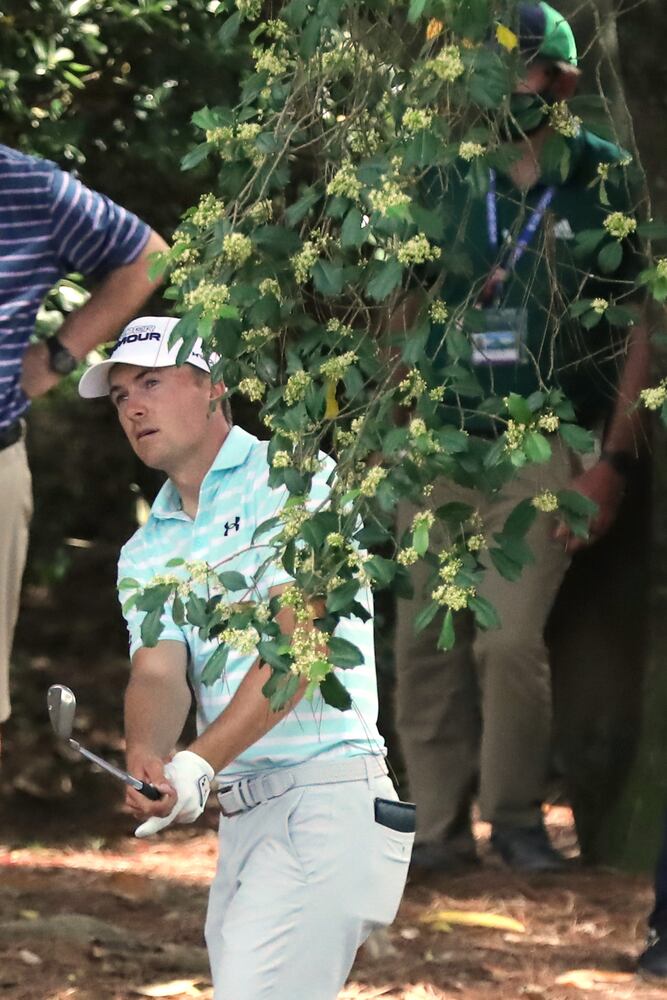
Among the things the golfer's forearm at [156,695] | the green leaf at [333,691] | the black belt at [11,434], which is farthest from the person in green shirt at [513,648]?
the green leaf at [333,691]

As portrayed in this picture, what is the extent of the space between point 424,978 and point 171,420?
1.51 m

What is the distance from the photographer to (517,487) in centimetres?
481

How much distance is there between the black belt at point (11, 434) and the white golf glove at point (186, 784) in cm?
134

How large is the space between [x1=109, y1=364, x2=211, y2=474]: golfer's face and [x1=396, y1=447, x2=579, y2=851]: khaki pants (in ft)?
4.50

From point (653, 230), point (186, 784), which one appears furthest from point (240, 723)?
point (653, 230)

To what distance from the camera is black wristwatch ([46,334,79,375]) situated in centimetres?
436

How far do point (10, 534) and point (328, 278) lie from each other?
6.33 feet

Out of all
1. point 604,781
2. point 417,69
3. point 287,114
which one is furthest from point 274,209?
point 604,781

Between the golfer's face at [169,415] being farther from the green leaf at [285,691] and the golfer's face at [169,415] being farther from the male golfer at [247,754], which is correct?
the green leaf at [285,691]

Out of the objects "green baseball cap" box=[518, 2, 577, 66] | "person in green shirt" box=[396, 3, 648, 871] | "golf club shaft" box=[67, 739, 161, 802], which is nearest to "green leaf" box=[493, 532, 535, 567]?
"golf club shaft" box=[67, 739, 161, 802]

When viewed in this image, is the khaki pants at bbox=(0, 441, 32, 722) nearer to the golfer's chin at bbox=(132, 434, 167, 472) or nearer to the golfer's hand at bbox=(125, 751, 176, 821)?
the golfer's chin at bbox=(132, 434, 167, 472)

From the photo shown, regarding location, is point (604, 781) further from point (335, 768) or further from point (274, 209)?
point (274, 209)

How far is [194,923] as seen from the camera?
4.89 meters

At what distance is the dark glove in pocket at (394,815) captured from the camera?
3221 mm
